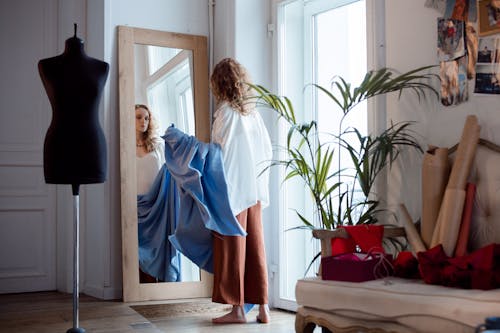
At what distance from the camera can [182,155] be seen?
4.03 m

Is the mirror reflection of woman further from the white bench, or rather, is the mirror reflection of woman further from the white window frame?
the white bench

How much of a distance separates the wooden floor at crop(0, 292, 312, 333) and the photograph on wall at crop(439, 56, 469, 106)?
61.5 inches

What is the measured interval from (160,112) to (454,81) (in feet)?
7.80

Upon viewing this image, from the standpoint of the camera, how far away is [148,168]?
15.7 feet

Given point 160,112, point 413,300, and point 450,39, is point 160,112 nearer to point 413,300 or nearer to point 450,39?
point 450,39

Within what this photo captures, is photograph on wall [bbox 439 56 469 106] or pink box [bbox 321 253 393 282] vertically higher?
photograph on wall [bbox 439 56 469 106]

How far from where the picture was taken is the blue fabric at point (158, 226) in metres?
4.72

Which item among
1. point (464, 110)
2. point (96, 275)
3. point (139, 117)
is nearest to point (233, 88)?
point (139, 117)

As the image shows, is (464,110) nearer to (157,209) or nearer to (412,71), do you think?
(412,71)

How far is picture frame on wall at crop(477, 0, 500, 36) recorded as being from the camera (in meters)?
2.90

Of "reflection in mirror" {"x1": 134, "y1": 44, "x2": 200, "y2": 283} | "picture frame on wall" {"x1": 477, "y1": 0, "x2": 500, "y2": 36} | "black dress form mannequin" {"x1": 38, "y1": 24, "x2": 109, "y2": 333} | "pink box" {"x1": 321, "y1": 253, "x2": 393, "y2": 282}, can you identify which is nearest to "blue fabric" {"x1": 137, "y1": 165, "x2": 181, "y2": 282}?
"reflection in mirror" {"x1": 134, "y1": 44, "x2": 200, "y2": 283}

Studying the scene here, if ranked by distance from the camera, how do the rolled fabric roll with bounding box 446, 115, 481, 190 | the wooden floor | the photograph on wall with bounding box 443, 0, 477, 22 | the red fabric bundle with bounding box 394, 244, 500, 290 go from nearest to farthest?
the red fabric bundle with bounding box 394, 244, 500, 290 < the rolled fabric roll with bounding box 446, 115, 481, 190 < the photograph on wall with bounding box 443, 0, 477, 22 < the wooden floor

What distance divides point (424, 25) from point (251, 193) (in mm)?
1443

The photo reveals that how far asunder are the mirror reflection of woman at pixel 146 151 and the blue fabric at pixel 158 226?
46mm
